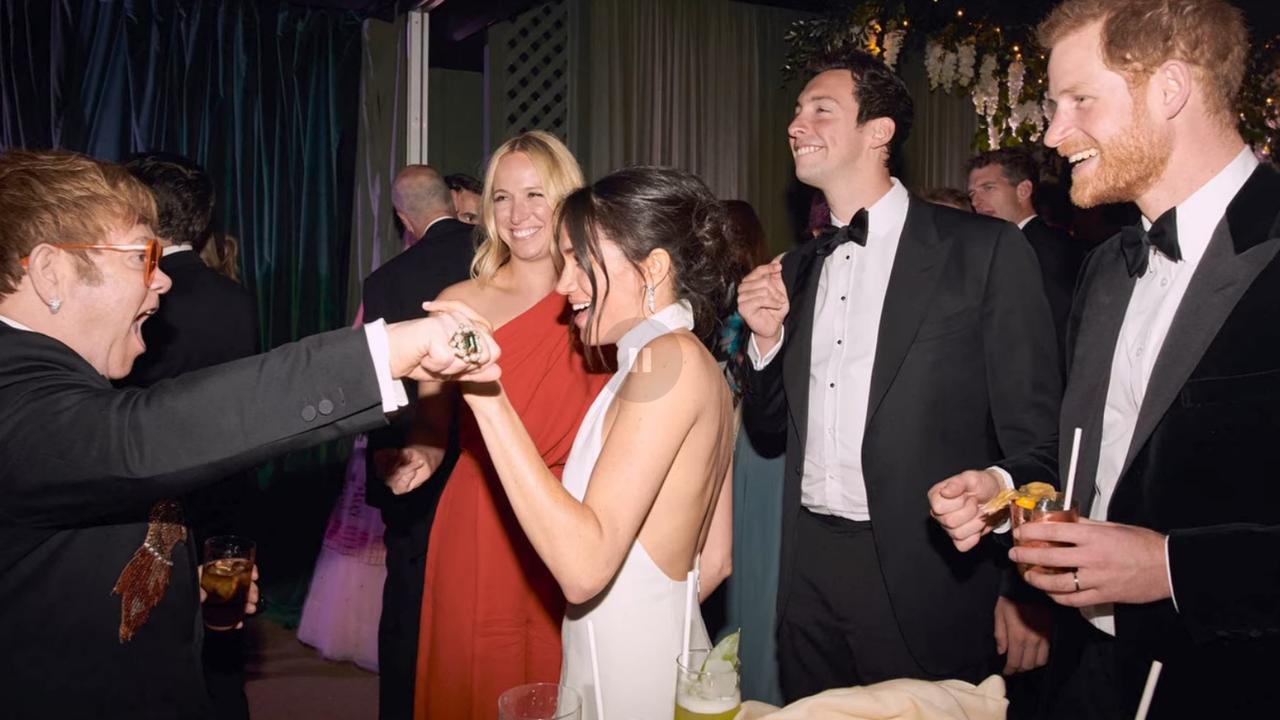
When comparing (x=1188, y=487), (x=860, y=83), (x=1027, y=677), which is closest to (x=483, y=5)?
(x=860, y=83)

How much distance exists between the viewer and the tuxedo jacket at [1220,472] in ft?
4.58

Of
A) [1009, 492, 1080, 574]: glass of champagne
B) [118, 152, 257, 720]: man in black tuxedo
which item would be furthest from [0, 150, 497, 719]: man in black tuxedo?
[118, 152, 257, 720]: man in black tuxedo

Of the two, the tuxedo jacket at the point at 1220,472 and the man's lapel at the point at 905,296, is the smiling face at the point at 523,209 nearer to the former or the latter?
the man's lapel at the point at 905,296

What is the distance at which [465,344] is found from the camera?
1.40 meters

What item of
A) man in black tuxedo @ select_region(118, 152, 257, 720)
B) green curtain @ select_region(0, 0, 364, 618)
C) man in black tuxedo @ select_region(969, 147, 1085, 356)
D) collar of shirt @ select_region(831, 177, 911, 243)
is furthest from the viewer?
green curtain @ select_region(0, 0, 364, 618)

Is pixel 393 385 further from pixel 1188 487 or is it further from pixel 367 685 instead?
pixel 367 685

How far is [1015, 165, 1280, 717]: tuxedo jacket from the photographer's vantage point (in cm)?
140

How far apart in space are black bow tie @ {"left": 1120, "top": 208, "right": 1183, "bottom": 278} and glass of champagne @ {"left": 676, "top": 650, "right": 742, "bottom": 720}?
104 cm

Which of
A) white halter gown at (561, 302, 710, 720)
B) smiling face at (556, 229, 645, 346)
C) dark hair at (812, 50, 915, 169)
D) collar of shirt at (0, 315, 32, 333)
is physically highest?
dark hair at (812, 50, 915, 169)

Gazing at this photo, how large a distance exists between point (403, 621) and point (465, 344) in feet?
7.66

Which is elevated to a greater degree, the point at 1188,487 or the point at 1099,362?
the point at 1099,362

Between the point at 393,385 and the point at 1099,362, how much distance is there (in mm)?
1232

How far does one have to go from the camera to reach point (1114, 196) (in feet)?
5.52

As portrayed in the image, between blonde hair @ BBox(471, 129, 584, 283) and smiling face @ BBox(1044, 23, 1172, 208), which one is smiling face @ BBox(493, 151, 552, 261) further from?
smiling face @ BBox(1044, 23, 1172, 208)
